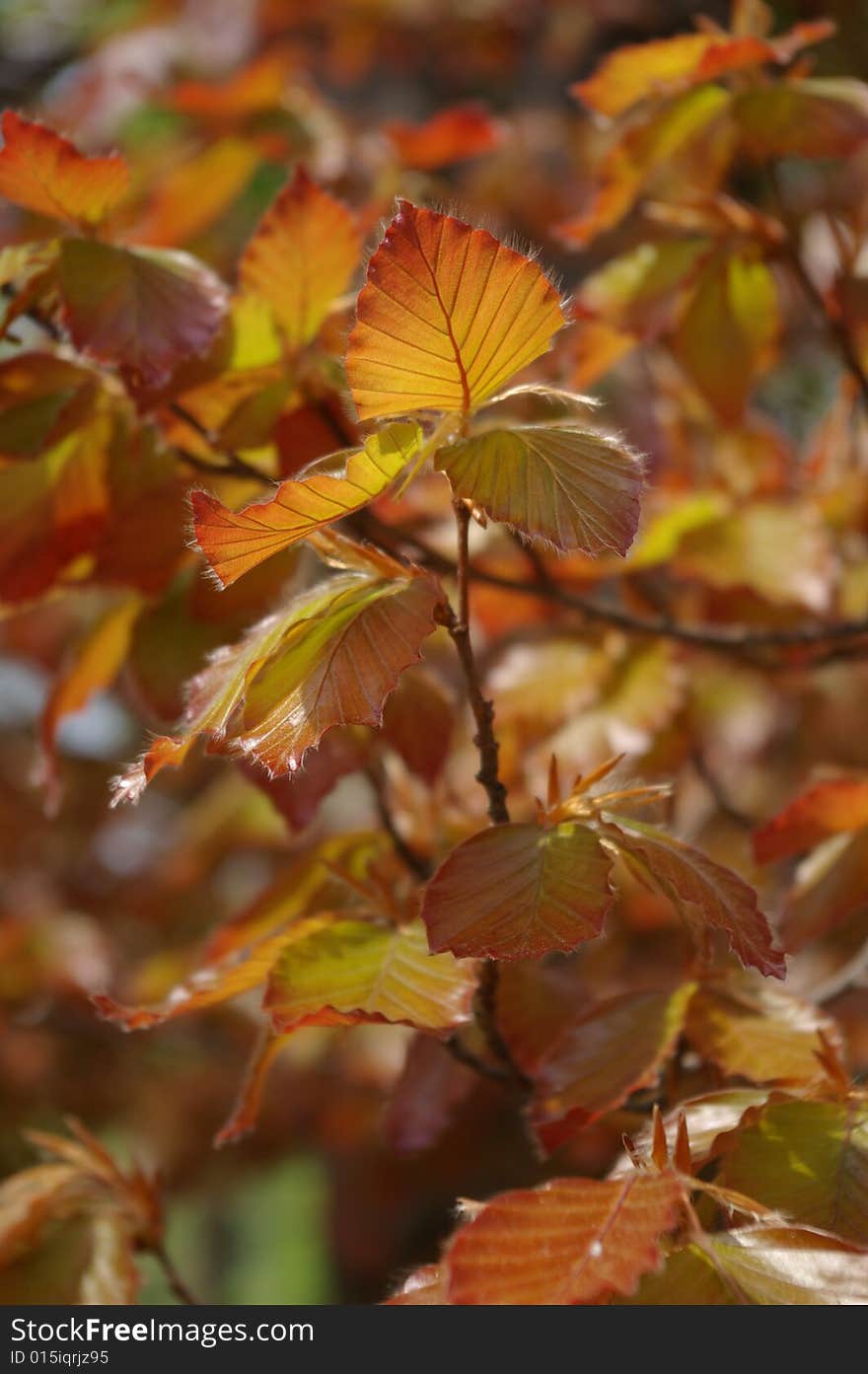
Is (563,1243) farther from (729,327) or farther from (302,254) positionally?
(729,327)

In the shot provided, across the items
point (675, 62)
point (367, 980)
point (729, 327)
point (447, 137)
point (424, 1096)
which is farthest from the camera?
point (447, 137)

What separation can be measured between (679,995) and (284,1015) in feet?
0.73

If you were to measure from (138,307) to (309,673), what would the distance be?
24 cm

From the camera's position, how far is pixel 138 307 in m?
0.62

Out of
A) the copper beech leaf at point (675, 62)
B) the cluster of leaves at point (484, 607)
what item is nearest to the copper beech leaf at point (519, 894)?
the cluster of leaves at point (484, 607)

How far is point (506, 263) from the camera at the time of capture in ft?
1.48

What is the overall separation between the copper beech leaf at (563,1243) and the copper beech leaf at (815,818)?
0.31 m

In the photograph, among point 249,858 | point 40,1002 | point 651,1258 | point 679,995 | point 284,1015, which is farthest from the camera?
point 249,858

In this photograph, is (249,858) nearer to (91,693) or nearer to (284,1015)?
(91,693)

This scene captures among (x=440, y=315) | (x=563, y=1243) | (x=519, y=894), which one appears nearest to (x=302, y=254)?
(x=440, y=315)

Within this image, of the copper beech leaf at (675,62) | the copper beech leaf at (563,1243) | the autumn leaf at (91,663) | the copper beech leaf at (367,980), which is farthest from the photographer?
the autumn leaf at (91,663)

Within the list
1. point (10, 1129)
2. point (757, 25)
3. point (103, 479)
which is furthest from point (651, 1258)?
point (10, 1129)

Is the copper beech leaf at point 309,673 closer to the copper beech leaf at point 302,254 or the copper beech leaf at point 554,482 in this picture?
the copper beech leaf at point 554,482

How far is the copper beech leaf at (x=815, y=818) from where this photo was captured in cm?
73
